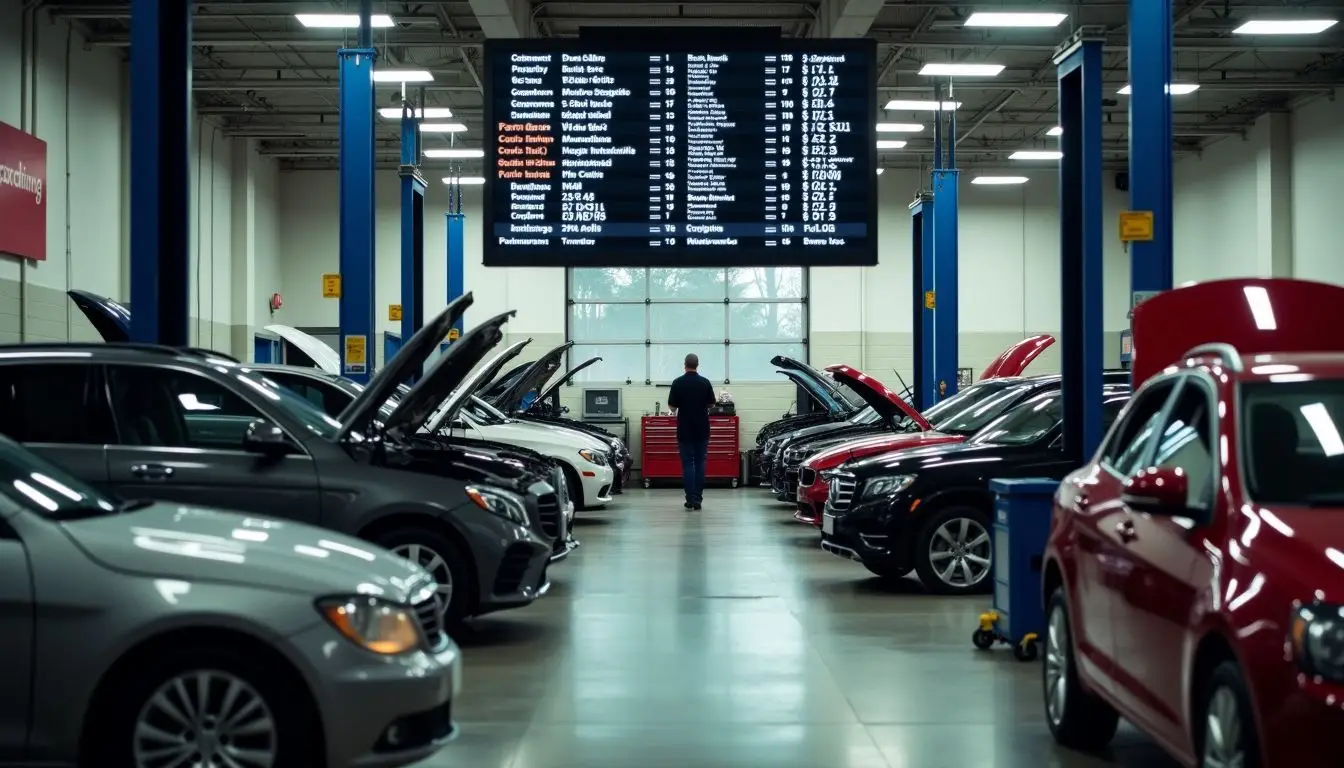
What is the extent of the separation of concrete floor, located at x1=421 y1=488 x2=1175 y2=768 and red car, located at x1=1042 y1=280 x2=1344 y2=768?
66cm

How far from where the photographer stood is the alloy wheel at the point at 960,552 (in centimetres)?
1032

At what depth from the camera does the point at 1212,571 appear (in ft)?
12.8

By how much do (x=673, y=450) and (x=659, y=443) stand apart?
27 centimetres

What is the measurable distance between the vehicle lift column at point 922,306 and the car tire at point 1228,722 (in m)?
14.8

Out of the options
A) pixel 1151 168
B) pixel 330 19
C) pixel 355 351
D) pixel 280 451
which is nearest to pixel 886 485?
pixel 1151 168

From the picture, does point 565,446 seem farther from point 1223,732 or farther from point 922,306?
point 1223,732

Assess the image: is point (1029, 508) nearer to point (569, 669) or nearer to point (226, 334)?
point (569, 669)

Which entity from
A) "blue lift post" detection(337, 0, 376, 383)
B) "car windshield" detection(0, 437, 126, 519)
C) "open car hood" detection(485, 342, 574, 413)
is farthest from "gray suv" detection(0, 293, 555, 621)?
"open car hood" detection(485, 342, 574, 413)

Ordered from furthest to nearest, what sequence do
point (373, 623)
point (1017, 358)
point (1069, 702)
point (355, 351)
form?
1. point (1017, 358)
2. point (355, 351)
3. point (1069, 702)
4. point (373, 623)

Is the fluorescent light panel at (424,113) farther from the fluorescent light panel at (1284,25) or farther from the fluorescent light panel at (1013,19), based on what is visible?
the fluorescent light panel at (1284,25)

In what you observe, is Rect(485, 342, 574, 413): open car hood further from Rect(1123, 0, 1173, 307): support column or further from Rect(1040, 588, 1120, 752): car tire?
Rect(1040, 588, 1120, 752): car tire

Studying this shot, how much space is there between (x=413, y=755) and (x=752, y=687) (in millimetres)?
2982

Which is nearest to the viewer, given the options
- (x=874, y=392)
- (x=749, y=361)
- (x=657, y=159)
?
(x=657, y=159)

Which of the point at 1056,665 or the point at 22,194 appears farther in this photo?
the point at 22,194
